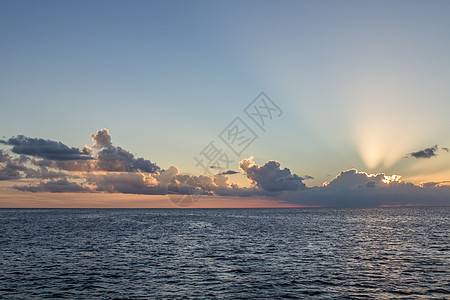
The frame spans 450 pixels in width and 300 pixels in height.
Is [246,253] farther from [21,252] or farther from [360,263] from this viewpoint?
[21,252]

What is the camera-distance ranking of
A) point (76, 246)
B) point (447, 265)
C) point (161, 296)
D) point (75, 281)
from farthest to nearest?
point (76, 246) < point (447, 265) < point (75, 281) < point (161, 296)

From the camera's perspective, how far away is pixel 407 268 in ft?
143

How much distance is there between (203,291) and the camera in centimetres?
3284

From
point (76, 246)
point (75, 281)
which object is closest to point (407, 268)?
point (75, 281)

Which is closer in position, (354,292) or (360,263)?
(354,292)

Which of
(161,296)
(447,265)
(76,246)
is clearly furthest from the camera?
(76,246)

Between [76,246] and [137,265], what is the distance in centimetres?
2562

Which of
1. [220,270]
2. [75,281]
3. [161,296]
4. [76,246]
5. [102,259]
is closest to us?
[161,296]

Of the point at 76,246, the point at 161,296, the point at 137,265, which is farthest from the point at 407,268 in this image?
the point at 76,246

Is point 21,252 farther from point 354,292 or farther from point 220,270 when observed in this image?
point 354,292

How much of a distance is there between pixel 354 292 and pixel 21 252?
5188 centimetres

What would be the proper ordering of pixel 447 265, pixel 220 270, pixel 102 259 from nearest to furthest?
pixel 220 270, pixel 447 265, pixel 102 259

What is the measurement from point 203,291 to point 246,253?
940 inches

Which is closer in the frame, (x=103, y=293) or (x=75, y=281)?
(x=103, y=293)
